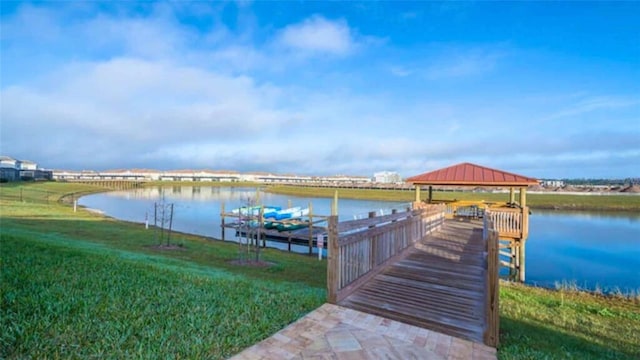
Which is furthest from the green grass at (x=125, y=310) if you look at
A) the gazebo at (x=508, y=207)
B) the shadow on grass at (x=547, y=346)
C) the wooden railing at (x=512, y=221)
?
the wooden railing at (x=512, y=221)

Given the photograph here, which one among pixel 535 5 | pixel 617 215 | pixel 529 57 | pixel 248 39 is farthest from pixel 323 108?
pixel 617 215

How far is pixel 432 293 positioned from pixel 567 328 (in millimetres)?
2250

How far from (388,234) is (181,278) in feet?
12.5

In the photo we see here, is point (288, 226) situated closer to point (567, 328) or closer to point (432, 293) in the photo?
point (432, 293)

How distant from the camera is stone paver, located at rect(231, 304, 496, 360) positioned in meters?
2.82

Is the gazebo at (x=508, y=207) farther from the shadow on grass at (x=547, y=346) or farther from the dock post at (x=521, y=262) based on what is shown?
the shadow on grass at (x=547, y=346)

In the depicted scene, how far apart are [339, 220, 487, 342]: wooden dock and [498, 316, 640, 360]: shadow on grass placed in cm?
35

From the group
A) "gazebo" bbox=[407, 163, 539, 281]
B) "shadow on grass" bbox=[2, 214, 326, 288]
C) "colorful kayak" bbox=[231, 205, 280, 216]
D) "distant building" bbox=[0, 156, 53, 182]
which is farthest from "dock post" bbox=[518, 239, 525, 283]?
"distant building" bbox=[0, 156, 53, 182]

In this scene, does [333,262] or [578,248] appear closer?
[333,262]

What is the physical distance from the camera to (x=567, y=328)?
Answer: 4781 mm

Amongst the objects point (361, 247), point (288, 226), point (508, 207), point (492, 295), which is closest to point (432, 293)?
point (361, 247)

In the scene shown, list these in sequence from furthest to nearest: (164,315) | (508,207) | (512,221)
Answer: (508,207) < (512,221) < (164,315)

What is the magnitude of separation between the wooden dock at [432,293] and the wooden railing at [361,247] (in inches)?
5.9

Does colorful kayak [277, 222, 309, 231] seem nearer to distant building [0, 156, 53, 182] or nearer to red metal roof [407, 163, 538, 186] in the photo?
red metal roof [407, 163, 538, 186]
